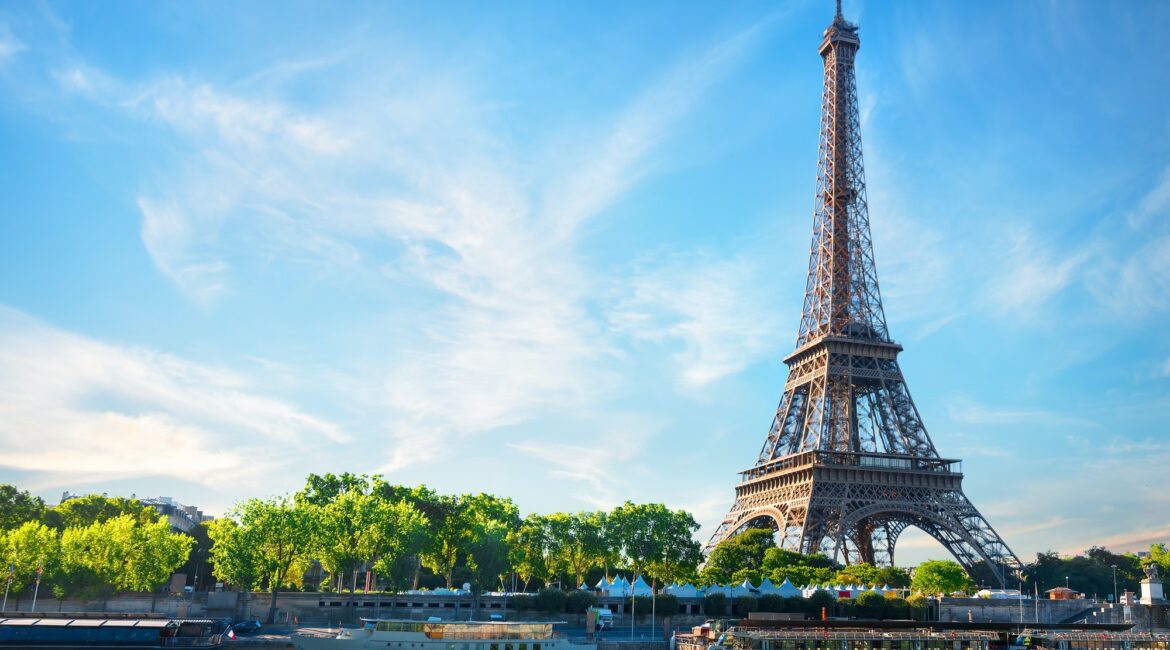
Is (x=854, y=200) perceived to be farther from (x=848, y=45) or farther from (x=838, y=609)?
(x=838, y=609)

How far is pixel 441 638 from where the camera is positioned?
53594mm

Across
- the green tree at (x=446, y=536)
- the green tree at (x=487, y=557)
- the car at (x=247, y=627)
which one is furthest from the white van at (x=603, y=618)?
the car at (x=247, y=627)

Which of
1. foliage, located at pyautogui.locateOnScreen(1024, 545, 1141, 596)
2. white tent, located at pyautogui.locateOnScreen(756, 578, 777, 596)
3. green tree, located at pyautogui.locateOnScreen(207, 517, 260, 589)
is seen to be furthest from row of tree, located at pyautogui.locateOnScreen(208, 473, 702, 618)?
foliage, located at pyautogui.locateOnScreen(1024, 545, 1141, 596)

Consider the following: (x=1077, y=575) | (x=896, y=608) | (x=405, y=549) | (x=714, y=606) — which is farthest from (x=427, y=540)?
(x=1077, y=575)

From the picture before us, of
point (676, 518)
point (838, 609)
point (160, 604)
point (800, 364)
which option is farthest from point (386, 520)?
point (800, 364)

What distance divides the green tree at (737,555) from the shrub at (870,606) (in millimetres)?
15108

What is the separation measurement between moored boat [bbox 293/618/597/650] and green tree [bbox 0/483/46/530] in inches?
2363

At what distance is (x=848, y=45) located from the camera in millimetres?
125250

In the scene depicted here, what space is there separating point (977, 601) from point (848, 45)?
79.0 m

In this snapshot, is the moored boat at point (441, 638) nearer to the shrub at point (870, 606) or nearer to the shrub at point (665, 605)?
the shrub at point (665, 605)

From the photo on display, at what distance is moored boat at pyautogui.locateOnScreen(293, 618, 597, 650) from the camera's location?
5325 cm

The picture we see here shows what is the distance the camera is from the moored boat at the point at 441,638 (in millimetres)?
53250

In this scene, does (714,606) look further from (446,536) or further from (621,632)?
(446,536)

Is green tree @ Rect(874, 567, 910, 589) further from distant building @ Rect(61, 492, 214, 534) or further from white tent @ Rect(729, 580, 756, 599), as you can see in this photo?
distant building @ Rect(61, 492, 214, 534)
